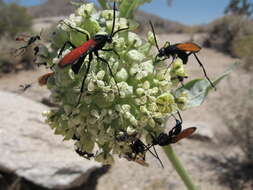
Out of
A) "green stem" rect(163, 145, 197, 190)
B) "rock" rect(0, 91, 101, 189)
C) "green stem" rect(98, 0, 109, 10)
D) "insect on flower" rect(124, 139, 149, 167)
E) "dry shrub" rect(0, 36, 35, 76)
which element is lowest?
"dry shrub" rect(0, 36, 35, 76)

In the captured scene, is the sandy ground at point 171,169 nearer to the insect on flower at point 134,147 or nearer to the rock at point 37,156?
the rock at point 37,156

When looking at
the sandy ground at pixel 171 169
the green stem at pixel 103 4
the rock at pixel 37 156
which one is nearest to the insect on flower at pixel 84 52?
→ the green stem at pixel 103 4

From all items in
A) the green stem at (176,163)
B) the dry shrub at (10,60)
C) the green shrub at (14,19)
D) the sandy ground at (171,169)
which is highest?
the green stem at (176,163)

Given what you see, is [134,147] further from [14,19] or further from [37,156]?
[14,19]

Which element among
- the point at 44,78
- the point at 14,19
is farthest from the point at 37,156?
the point at 14,19

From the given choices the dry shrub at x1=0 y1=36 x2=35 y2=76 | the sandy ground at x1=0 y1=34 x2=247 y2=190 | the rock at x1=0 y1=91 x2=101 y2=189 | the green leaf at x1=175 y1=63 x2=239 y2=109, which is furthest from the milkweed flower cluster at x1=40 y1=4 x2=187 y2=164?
the dry shrub at x1=0 y1=36 x2=35 y2=76

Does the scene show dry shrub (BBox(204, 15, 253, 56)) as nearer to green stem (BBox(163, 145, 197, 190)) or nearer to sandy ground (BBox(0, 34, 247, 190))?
sandy ground (BBox(0, 34, 247, 190))
